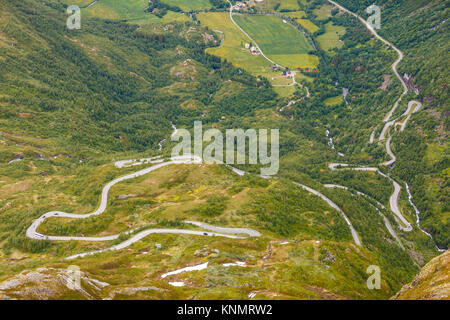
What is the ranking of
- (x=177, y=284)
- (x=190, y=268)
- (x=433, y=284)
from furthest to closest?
(x=190, y=268), (x=177, y=284), (x=433, y=284)

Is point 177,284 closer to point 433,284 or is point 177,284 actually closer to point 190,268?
point 190,268

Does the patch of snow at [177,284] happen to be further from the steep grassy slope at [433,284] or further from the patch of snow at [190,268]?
the steep grassy slope at [433,284]

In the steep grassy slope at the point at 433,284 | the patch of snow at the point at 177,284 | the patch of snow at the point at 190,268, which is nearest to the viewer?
the steep grassy slope at the point at 433,284

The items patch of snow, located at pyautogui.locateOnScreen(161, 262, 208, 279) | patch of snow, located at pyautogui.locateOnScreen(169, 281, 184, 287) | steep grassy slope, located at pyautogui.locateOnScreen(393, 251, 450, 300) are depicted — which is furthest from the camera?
patch of snow, located at pyautogui.locateOnScreen(161, 262, 208, 279)

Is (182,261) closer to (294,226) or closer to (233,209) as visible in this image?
(233,209)

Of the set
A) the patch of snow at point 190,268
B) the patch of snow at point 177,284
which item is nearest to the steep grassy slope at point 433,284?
the patch of snow at point 177,284

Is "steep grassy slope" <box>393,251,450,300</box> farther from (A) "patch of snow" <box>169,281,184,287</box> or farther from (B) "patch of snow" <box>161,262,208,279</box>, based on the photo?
(B) "patch of snow" <box>161,262,208,279</box>

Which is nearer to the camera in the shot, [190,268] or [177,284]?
[177,284]

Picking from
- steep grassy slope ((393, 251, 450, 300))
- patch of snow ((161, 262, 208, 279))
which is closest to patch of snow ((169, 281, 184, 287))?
patch of snow ((161, 262, 208, 279))

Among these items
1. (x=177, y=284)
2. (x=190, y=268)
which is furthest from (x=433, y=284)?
(x=190, y=268)

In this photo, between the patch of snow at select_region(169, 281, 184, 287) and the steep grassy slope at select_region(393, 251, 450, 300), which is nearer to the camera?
the steep grassy slope at select_region(393, 251, 450, 300)
